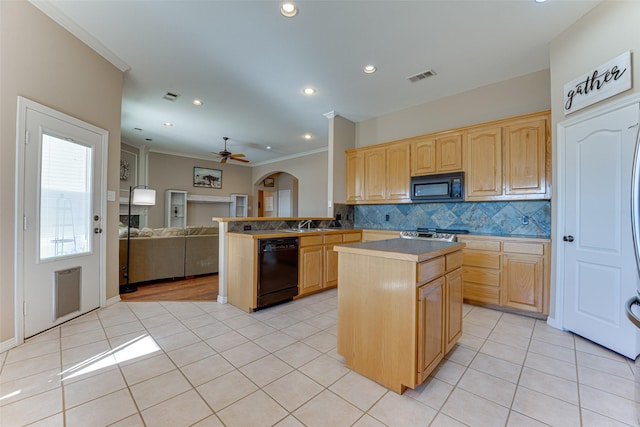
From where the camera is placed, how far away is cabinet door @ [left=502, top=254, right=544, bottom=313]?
2.86m

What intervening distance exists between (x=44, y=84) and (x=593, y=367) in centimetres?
526

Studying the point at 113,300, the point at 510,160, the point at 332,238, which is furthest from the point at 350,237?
the point at 113,300

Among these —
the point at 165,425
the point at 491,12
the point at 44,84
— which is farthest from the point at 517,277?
the point at 44,84

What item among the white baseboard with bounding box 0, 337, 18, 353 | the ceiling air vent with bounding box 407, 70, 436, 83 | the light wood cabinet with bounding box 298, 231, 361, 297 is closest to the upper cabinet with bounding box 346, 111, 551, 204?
the ceiling air vent with bounding box 407, 70, 436, 83

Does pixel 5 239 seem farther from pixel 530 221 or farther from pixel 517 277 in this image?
pixel 530 221

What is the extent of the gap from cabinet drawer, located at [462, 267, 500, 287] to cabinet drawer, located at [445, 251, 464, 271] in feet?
3.43

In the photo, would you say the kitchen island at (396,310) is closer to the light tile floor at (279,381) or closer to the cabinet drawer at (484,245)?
the light tile floor at (279,381)

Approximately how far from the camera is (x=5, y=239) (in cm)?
212

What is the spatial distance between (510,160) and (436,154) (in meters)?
0.91

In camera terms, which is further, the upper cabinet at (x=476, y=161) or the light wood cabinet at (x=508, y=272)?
the upper cabinet at (x=476, y=161)

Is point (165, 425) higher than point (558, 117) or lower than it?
lower

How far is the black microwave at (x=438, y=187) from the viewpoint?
353cm

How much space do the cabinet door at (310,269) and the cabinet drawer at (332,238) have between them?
6.1 inches

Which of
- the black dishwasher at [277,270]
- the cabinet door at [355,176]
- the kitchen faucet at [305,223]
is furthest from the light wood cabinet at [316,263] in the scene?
the cabinet door at [355,176]
